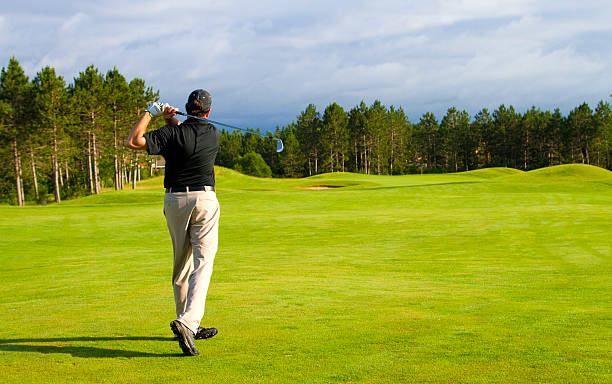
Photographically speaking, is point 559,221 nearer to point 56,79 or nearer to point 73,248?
point 73,248

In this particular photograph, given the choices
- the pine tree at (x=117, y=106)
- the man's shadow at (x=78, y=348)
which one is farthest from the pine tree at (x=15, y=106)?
the man's shadow at (x=78, y=348)

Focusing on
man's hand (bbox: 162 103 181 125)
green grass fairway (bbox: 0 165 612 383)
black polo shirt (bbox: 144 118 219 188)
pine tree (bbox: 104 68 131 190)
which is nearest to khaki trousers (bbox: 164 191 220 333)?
black polo shirt (bbox: 144 118 219 188)

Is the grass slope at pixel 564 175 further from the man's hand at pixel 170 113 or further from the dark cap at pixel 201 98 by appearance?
the man's hand at pixel 170 113

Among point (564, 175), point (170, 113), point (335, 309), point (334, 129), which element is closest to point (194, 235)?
point (170, 113)

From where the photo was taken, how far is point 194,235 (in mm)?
6363

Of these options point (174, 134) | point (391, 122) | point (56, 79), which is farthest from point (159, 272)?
point (391, 122)

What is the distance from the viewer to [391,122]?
153875 millimetres

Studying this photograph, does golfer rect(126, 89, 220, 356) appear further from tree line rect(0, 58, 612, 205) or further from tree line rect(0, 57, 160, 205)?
tree line rect(0, 58, 612, 205)

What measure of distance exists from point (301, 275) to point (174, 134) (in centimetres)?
654

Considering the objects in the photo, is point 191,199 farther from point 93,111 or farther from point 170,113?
point 93,111

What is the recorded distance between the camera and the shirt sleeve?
5977 millimetres

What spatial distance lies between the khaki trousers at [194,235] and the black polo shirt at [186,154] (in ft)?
0.51

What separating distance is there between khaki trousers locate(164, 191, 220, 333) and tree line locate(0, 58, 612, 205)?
7271 centimetres

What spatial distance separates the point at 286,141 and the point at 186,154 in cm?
14896
